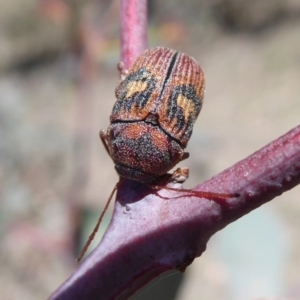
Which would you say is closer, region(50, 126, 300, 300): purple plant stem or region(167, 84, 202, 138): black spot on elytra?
region(50, 126, 300, 300): purple plant stem

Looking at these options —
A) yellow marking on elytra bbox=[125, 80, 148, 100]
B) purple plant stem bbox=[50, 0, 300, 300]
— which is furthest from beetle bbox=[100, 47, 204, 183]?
purple plant stem bbox=[50, 0, 300, 300]

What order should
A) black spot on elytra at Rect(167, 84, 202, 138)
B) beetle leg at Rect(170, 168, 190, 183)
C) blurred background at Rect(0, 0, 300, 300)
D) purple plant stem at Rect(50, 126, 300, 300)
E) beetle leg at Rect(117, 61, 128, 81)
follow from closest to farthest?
1. purple plant stem at Rect(50, 126, 300, 300)
2. beetle leg at Rect(170, 168, 190, 183)
3. beetle leg at Rect(117, 61, 128, 81)
4. black spot on elytra at Rect(167, 84, 202, 138)
5. blurred background at Rect(0, 0, 300, 300)

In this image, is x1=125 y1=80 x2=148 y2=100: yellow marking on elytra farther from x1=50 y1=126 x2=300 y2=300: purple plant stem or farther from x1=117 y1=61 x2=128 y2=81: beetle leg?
x1=50 y1=126 x2=300 y2=300: purple plant stem

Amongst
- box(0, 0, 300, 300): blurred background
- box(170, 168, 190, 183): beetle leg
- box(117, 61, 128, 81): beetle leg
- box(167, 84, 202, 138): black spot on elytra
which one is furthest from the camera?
box(0, 0, 300, 300): blurred background

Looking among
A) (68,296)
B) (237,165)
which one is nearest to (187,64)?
(237,165)

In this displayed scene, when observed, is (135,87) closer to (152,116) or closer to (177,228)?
(152,116)

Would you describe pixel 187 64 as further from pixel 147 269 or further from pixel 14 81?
pixel 14 81

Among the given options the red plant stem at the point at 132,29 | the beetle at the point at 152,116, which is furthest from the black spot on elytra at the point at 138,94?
the red plant stem at the point at 132,29
